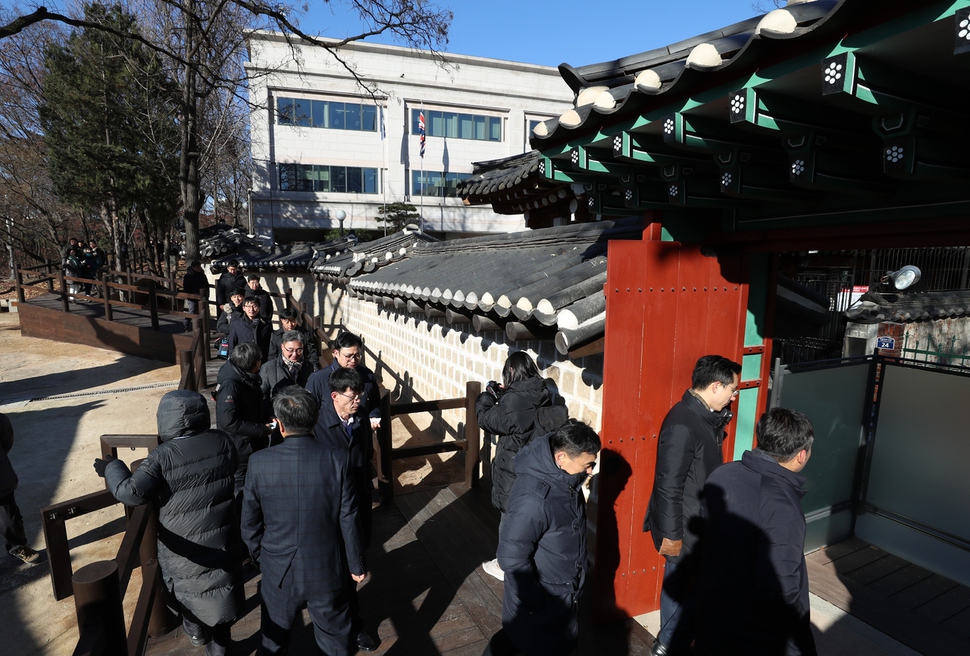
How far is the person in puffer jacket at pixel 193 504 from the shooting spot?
2893mm

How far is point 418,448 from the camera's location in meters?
5.62

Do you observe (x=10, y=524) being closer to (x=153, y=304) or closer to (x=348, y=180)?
(x=153, y=304)

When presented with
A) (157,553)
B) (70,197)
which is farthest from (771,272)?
(70,197)

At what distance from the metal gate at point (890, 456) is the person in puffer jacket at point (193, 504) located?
4.16 metres

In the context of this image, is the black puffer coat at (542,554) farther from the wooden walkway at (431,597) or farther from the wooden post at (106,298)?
the wooden post at (106,298)

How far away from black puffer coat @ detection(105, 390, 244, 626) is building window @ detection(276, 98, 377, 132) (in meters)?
29.5

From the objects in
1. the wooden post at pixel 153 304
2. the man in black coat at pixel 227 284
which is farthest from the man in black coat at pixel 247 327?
the wooden post at pixel 153 304

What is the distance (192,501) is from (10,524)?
3060 millimetres

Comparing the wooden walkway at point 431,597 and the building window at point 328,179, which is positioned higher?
the building window at point 328,179

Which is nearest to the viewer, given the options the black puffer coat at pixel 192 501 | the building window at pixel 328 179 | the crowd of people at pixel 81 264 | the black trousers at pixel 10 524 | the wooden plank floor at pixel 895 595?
the black puffer coat at pixel 192 501

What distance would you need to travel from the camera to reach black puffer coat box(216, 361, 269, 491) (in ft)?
13.1

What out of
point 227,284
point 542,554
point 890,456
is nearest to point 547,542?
point 542,554

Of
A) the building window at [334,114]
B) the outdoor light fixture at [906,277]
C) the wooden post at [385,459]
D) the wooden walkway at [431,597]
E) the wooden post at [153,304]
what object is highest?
the building window at [334,114]

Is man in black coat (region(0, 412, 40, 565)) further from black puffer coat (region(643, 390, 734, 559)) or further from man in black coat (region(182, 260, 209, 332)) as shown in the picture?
man in black coat (region(182, 260, 209, 332))
